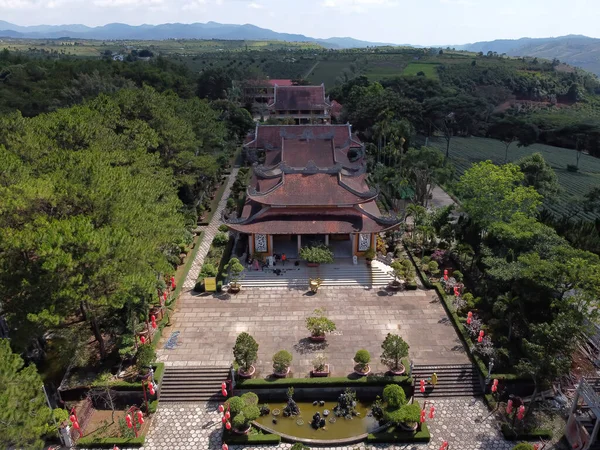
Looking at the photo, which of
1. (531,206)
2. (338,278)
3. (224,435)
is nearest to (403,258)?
(338,278)

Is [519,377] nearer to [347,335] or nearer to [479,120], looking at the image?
[347,335]

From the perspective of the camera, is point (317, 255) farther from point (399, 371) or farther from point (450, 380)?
point (450, 380)

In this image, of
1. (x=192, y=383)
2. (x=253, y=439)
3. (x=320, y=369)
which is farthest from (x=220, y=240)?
(x=253, y=439)

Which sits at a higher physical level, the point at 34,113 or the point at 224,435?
the point at 34,113

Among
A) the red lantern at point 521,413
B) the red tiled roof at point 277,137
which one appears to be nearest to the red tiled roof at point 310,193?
the red tiled roof at point 277,137

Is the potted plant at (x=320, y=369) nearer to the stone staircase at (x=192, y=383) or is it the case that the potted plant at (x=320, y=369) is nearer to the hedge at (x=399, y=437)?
the hedge at (x=399, y=437)

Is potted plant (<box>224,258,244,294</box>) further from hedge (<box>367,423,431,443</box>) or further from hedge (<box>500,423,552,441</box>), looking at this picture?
hedge (<box>500,423,552,441</box>)

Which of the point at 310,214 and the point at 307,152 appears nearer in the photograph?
the point at 310,214
